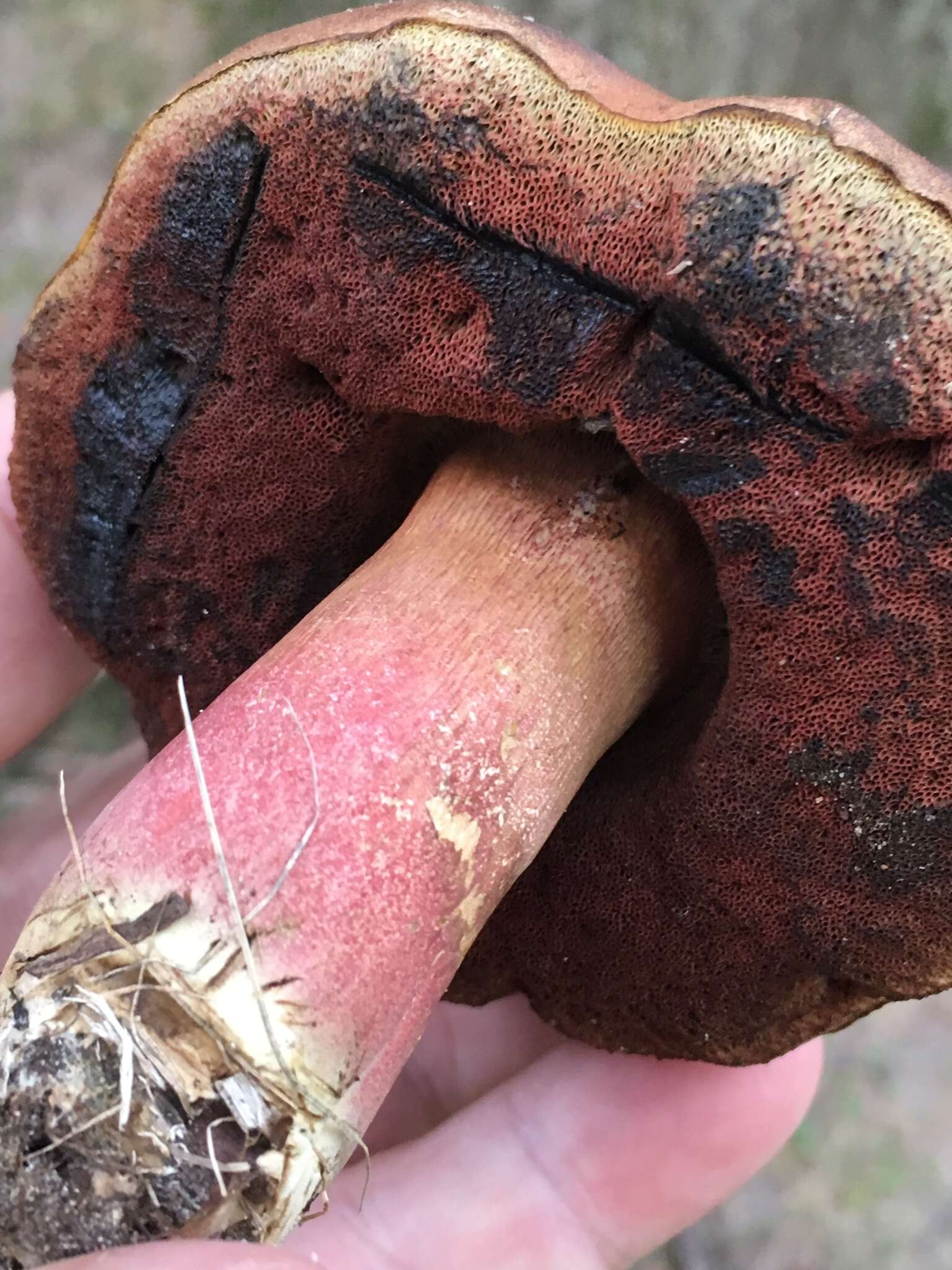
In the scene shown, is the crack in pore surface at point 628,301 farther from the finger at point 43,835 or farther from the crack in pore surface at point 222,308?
the finger at point 43,835

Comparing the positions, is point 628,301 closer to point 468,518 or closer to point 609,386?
point 609,386

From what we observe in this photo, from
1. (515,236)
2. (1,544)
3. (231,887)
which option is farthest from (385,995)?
(1,544)

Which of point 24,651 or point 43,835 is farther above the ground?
point 24,651

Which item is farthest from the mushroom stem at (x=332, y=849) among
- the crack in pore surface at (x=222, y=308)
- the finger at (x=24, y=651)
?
the finger at (x=24, y=651)

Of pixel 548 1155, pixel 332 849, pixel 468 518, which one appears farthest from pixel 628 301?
pixel 548 1155

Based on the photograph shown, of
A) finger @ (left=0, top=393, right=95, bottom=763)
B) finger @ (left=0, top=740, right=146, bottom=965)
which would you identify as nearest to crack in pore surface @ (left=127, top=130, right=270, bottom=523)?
finger @ (left=0, top=393, right=95, bottom=763)

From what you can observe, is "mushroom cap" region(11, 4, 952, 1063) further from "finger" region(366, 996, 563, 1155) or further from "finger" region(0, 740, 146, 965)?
"finger" region(0, 740, 146, 965)

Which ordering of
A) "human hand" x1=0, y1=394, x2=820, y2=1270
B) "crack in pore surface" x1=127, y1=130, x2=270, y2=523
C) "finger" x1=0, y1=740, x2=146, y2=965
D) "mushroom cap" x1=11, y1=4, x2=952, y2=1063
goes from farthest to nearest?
"finger" x1=0, y1=740, x2=146, y2=965, "human hand" x1=0, y1=394, x2=820, y2=1270, "crack in pore surface" x1=127, y1=130, x2=270, y2=523, "mushroom cap" x1=11, y1=4, x2=952, y2=1063
